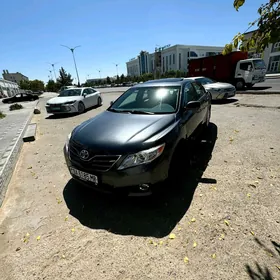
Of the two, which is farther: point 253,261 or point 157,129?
point 157,129

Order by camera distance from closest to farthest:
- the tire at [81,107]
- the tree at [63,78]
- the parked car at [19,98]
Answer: the tire at [81,107]
the parked car at [19,98]
the tree at [63,78]

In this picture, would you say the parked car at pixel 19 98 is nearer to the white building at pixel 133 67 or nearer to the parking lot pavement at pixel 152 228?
the parking lot pavement at pixel 152 228

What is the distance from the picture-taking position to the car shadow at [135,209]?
2.26m

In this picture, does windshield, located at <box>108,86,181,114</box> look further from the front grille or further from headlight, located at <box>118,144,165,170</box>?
the front grille

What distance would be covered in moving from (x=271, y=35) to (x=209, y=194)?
6.97 feet

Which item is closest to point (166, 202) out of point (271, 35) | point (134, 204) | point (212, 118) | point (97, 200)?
point (134, 204)

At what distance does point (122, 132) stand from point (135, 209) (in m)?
1.10

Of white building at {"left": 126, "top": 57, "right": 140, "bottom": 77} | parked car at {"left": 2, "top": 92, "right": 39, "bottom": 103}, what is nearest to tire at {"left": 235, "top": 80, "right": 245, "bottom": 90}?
parked car at {"left": 2, "top": 92, "right": 39, "bottom": 103}

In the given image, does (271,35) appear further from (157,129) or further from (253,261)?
(253,261)

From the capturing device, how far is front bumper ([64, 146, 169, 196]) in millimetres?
2158

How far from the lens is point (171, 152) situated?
7.97ft

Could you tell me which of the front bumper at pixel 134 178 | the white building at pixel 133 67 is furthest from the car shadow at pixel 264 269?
the white building at pixel 133 67

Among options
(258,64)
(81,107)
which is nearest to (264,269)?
(81,107)

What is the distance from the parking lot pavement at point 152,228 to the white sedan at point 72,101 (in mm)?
6662
